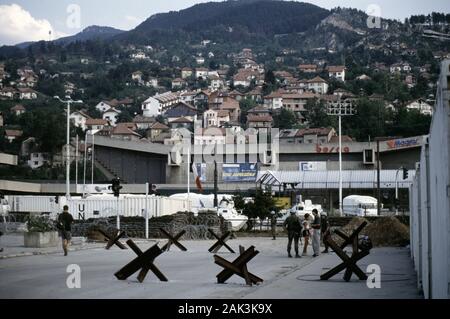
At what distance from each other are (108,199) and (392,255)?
33.1 m

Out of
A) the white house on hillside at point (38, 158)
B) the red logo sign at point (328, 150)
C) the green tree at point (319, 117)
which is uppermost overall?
the green tree at point (319, 117)

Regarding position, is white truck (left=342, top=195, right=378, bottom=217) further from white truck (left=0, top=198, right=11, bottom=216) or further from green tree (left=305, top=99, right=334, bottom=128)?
green tree (left=305, top=99, right=334, bottom=128)

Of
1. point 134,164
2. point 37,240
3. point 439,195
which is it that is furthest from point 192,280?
→ point 134,164

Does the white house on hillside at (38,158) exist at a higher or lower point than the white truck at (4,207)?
higher

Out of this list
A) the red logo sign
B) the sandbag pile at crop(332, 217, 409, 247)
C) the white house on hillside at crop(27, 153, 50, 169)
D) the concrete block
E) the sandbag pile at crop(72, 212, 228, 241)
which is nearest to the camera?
the concrete block

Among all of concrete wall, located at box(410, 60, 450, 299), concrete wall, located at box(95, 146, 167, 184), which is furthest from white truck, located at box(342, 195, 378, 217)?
concrete wall, located at box(410, 60, 450, 299)

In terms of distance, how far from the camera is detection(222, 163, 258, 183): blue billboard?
344ft

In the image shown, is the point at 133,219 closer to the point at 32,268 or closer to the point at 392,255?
the point at 392,255

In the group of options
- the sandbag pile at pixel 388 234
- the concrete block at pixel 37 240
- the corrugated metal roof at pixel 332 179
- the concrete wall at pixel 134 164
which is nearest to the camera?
the concrete block at pixel 37 240

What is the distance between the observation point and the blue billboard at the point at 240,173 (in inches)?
4124

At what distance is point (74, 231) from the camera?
1970 inches

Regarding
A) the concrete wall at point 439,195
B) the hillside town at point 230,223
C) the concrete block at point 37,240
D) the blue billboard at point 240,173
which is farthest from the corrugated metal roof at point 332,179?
the concrete wall at point 439,195

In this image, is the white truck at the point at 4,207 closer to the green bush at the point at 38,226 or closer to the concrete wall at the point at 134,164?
the green bush at the point at 38,226

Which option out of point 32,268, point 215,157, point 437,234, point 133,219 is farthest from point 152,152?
point 437,234
